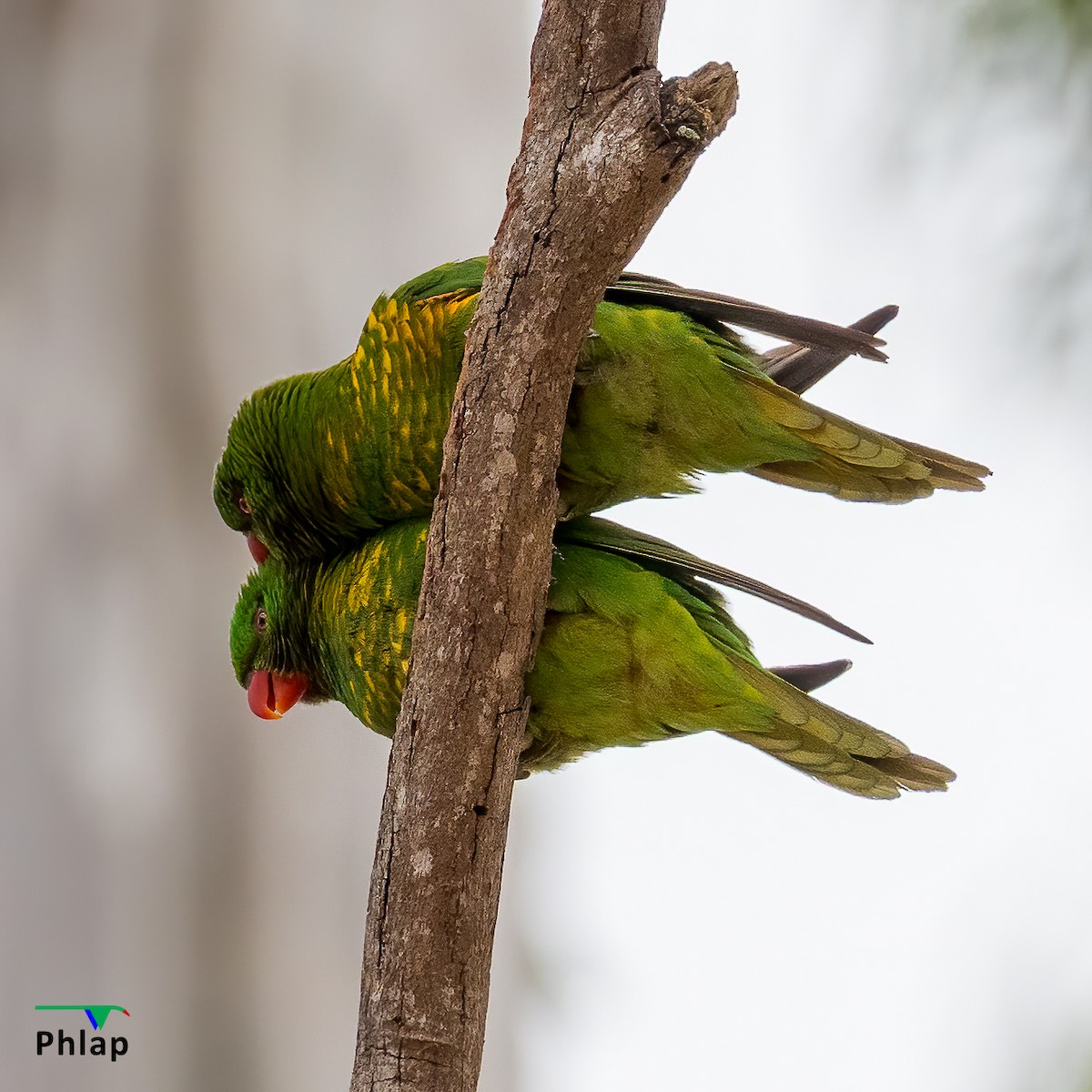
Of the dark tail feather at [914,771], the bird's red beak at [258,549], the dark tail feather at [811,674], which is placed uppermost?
the bird's red beak at [258,549]

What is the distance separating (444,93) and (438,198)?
0.23 m

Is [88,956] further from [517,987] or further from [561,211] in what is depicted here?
[561,211]

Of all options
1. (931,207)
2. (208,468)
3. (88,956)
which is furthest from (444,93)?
(88,956)

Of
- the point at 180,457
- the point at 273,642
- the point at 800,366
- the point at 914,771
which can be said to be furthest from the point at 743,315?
the point at 180,457

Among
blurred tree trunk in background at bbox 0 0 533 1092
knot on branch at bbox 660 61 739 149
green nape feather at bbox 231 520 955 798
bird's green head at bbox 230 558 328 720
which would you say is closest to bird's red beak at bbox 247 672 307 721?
bird's green head at bbox 230 558 328 720

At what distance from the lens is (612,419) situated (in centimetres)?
96

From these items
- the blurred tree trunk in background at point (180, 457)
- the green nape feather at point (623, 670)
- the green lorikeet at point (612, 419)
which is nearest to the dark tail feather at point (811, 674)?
the green nape feather at point (623, 670)

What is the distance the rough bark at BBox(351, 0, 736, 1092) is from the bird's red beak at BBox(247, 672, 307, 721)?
1.03 ft

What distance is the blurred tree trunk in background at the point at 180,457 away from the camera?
6.42 ft

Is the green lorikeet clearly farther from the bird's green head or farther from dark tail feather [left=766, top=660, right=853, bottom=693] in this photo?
dark tail feather [left=766, top=660, right=853, bottom=693]

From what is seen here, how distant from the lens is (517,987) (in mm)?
2229

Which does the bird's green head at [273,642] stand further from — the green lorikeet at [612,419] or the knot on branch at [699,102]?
the knot on branch at [699,102]

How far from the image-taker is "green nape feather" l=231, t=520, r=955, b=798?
97cm

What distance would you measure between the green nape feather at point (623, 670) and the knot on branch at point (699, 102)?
0.40 metres
